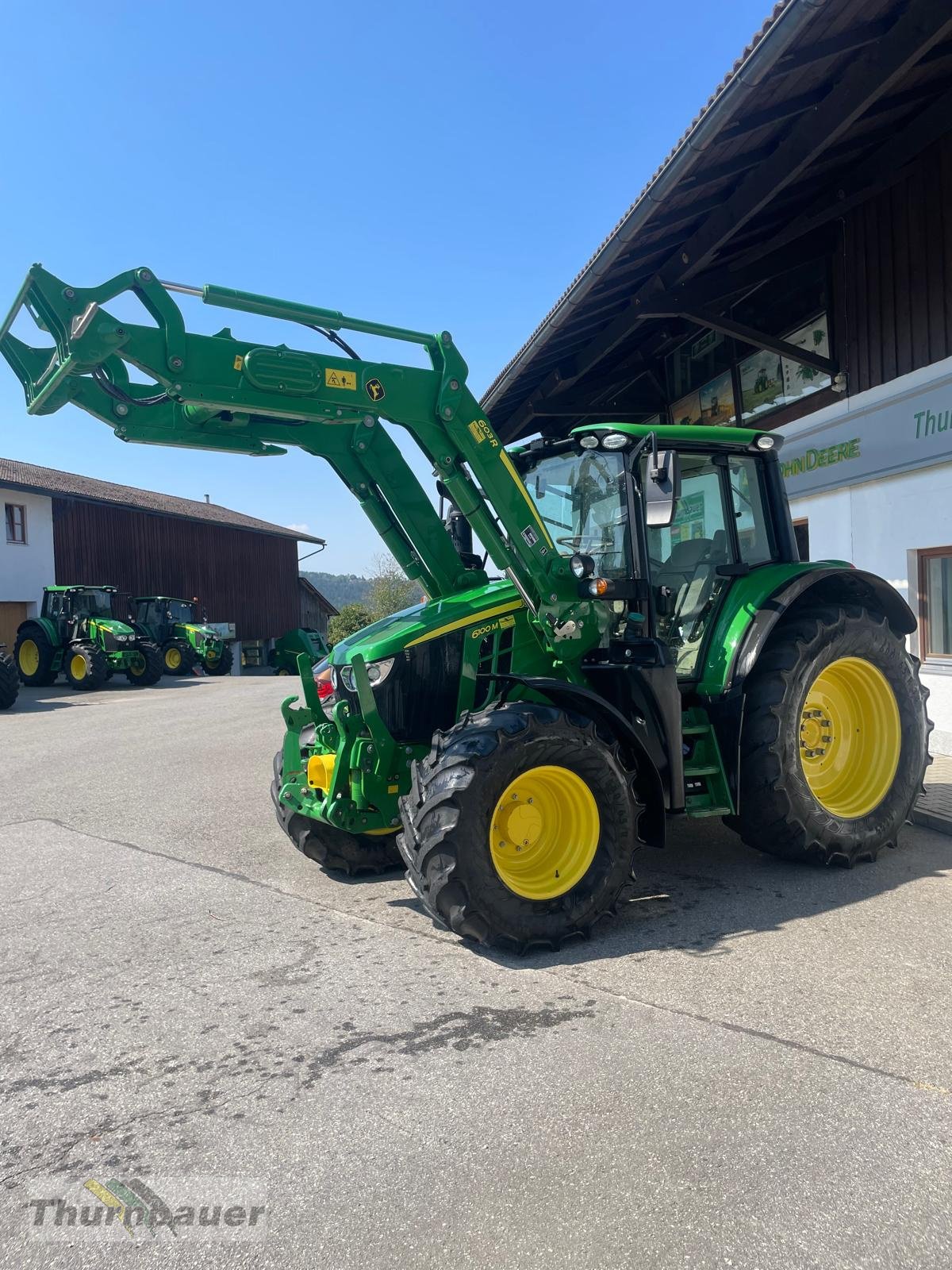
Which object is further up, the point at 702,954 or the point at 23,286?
the point at 23,286

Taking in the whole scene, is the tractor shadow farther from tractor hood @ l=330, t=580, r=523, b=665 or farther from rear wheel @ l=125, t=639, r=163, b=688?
rear wheel @ l=125, t=639, r=163, b=688

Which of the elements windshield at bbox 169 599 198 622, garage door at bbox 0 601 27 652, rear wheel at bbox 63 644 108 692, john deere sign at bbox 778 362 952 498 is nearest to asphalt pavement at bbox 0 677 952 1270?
john deere sign at bbox 778 362 952 498

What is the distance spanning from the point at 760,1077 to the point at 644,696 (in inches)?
79.7

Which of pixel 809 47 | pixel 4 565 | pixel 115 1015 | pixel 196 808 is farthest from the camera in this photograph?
pixel 4 565

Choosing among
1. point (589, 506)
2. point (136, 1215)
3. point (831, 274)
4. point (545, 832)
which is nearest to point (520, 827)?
point (545, 832)

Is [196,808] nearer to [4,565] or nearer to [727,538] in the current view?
[727,538]

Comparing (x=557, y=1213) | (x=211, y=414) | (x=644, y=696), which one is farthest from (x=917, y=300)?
(x=557, y=1213)

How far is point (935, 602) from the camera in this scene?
8156 millimetres

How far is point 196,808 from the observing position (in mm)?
7352

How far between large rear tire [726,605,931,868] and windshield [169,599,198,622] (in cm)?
2314

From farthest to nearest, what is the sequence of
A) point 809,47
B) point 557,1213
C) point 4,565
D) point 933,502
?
point 4,565, point 933,502, point 809,47, point 557,1213

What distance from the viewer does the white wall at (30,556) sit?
85.7 feet

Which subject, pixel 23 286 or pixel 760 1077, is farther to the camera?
pixel 23 286

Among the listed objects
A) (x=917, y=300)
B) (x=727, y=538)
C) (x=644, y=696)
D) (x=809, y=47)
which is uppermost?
(x=809, y=47)
